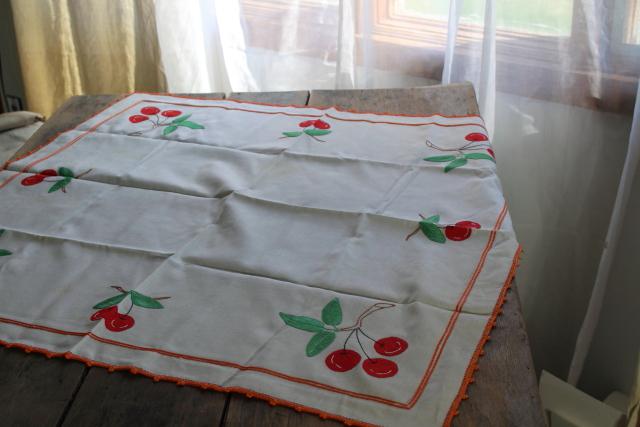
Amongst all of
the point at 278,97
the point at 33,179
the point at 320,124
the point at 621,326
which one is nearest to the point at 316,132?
the point at 320,124

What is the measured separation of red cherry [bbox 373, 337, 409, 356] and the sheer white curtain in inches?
34.3

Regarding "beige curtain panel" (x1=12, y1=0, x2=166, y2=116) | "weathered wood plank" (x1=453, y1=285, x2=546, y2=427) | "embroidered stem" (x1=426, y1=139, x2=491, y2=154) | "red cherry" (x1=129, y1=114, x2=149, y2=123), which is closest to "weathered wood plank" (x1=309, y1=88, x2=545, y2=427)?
"weathered wood plank" (x1=453, y1=285, x2=546, y2=427)

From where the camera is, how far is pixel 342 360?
0.80m

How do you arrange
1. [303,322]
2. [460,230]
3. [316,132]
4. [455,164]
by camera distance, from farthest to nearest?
1. [316,132]
2. [455,164]
3. [460,230]
4. [303,322]

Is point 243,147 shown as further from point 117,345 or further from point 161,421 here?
point 161,421

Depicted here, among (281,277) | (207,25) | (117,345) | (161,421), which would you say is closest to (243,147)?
(281,277)

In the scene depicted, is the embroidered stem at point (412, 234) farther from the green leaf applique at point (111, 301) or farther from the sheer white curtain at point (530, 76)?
the sheer white curtain at point (530, 76)

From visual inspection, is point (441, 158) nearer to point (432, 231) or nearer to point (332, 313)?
point (432, 231)

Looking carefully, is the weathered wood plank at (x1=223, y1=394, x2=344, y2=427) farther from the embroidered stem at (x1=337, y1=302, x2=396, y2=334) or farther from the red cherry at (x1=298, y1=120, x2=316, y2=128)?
the red cherry at (x1=298, y1=120, x2=316, y2=128)

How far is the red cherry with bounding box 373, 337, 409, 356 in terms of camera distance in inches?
31.7

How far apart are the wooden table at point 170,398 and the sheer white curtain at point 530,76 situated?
2.69ft

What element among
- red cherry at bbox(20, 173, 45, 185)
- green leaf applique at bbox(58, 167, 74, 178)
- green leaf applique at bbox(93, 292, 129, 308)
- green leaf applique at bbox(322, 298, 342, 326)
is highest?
green leaf applique at bbox(58, 167, 74, 178)

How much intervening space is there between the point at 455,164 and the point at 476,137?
12cm

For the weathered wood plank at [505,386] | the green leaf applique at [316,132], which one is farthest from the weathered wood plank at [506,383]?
the green leaf applique at [316,132]
